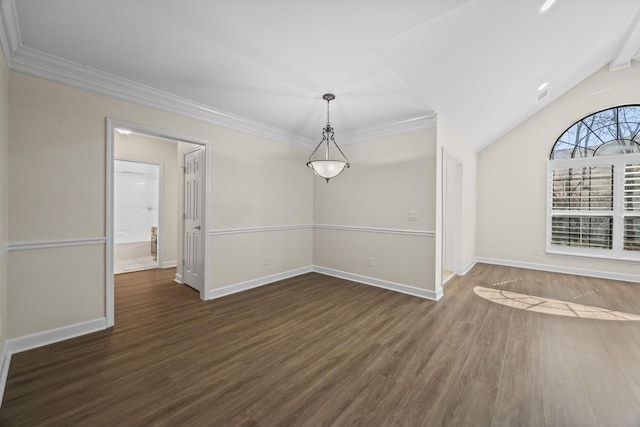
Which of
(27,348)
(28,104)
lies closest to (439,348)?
(27,348)

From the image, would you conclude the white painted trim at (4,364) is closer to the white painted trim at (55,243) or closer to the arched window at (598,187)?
the white painted trim at (55,243)

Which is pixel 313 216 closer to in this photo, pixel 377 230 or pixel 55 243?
pixel 377 230

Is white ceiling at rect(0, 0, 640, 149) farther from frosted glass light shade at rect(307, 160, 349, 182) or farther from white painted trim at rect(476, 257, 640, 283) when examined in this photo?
white painted trim at rect(476, 257, 640, 283)

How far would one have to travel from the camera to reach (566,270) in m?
5.04

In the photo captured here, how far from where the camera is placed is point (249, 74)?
2.59 meters

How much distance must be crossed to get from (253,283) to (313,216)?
177 cm

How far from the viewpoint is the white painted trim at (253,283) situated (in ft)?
11.7

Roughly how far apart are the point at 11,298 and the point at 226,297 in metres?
1.99

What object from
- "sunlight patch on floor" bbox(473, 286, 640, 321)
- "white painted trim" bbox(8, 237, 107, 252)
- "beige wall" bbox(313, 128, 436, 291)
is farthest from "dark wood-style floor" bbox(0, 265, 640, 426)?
"white painted trim" bbox(8, 237, 107, 252)

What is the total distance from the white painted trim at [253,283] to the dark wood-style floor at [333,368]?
219mm

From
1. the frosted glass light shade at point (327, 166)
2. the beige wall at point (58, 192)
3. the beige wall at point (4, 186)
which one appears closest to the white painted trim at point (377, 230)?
the frosted glass light shade at point (327, 166)

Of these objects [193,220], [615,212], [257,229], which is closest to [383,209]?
[257,229]

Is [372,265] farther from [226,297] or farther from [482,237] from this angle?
[482,237]

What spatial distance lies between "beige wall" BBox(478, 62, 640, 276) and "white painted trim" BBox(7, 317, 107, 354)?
23.2 ft
